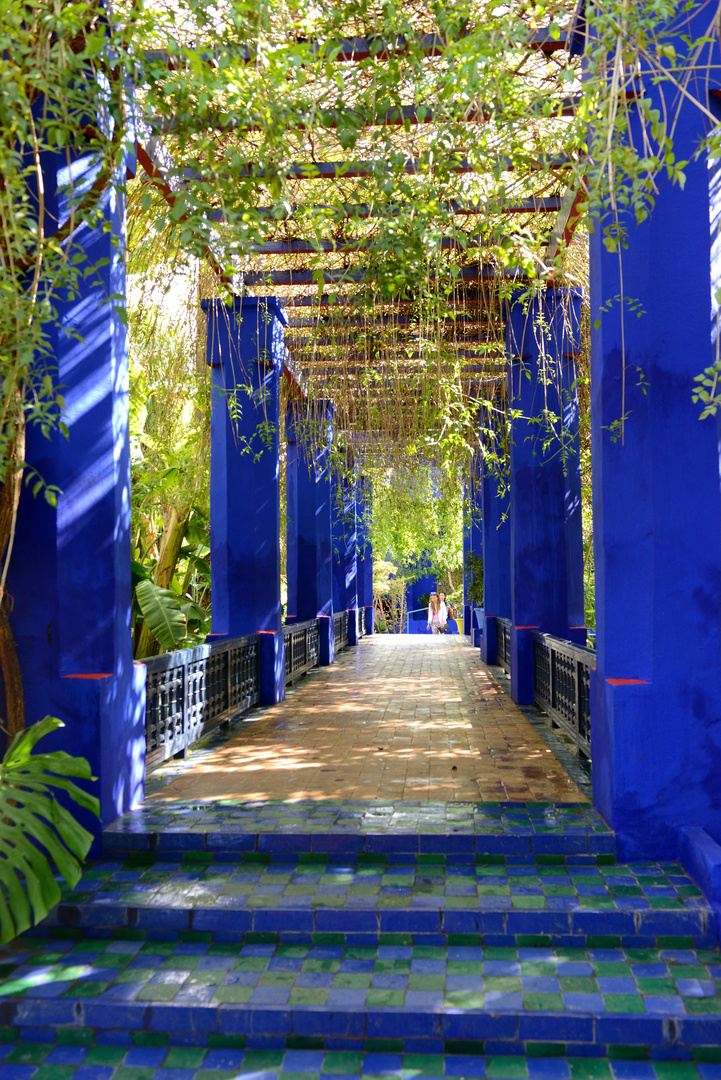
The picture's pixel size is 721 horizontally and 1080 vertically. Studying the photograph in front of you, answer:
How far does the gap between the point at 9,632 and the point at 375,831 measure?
2.38m

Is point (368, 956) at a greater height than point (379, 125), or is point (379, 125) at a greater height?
point (379, 125)

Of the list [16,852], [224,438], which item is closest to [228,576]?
[224,438]

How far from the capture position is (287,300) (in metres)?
9.59

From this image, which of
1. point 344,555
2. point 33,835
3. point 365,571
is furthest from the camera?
point 365,571

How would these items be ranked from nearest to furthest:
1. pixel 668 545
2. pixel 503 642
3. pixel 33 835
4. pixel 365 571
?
pixel 33 835, pixel 668 545, pixel 503 642, pixel 365 571

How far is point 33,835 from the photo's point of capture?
4.14m

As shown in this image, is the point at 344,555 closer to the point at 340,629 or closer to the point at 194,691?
the point at 340,629

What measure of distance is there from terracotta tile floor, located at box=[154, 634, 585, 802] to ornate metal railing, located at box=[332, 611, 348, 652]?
5.72m

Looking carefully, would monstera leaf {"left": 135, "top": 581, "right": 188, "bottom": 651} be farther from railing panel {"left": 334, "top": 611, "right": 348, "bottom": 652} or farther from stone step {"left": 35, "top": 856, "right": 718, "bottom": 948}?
railing panel {"left": 334, "top": 611, "right": 348, "bottom": 652}

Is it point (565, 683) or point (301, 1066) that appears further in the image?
point (565, 683)

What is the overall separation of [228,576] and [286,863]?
489cm

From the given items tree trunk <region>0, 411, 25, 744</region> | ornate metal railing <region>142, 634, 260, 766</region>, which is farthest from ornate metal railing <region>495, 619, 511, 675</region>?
tree trunk <region>0, 411, 25, 744</region>

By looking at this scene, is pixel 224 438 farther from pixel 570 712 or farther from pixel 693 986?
pixel 693 986

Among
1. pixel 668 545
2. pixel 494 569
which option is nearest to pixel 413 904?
pixel 668 545
